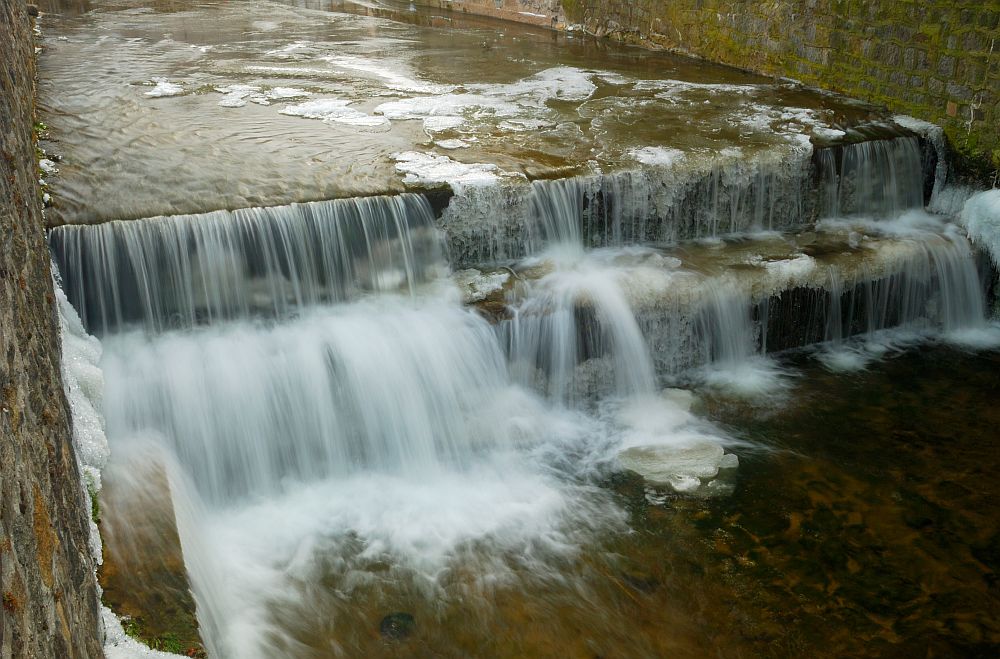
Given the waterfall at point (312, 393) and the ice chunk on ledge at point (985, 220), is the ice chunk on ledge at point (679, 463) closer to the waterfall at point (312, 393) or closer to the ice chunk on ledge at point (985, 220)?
the waterfall at point (312, 393)

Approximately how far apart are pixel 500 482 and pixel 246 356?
160cm

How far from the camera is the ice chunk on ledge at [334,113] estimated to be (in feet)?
23.0

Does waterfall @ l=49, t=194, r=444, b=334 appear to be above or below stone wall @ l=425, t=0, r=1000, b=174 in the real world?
below

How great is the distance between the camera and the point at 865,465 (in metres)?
4.64

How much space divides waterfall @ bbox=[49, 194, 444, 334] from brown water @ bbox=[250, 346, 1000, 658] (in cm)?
193

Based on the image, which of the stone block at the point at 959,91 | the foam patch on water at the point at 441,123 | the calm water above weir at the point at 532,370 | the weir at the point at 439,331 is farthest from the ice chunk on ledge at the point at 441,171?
the stone block at the point at 959,91

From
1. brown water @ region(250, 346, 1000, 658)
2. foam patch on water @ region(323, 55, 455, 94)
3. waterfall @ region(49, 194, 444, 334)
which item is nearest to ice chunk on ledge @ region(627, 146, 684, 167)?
waterfall @ region(49, 194, 444, 334)

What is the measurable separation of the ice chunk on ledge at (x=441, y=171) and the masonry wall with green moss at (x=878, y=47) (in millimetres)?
3935

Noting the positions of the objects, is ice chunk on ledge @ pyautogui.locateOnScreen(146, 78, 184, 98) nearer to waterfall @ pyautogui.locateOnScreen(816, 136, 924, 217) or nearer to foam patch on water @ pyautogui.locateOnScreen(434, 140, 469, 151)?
foam patch on water @ pyautogui.locateOnScreen(434, 140, 469, 151)

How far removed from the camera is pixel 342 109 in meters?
7.39

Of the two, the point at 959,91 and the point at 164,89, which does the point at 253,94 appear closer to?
the point at 164,89

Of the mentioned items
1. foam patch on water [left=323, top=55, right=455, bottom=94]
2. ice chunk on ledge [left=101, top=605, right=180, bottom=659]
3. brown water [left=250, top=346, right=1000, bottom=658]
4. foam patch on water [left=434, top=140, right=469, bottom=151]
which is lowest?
brown water [left=250, top=346, right=1000, bottom=658]

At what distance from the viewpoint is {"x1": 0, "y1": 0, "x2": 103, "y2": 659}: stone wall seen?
1.48 metres

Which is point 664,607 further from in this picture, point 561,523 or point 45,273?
point 45,273
